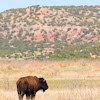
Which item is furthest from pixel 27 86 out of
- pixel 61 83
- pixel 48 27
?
pixel 48 27

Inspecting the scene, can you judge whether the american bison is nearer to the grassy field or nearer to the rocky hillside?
the grassy field

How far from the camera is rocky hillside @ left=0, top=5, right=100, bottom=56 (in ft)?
368

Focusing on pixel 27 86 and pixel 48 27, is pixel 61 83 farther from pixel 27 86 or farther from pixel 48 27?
pixel 48 27

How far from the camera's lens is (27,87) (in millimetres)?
12773

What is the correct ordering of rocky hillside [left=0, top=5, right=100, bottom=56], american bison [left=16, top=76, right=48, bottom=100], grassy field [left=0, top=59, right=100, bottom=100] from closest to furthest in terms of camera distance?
1. american bison [left=16, top=76, right=48, bottom=100]
2. grassy field [left=0, top=59, right=100, bottom=100]
3. rocky hillside [left=0, top=5, right=100, bottom=56]

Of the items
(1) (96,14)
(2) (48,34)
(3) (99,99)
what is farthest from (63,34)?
(3) (99,99)

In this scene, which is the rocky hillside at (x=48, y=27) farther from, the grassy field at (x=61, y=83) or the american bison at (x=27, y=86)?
the american bison at (x=27, y=86)

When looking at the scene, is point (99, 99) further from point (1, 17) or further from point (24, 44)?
point (1, 17)

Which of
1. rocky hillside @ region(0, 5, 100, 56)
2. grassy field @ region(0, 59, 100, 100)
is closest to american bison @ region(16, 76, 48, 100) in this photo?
grassy field @ region(0, 59, 100, 100)

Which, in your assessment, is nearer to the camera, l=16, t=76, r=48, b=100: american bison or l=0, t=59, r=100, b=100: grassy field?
l=16, t=76, r=48, b=100: american bison

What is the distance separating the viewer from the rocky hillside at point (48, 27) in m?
112

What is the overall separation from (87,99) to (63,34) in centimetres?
10598

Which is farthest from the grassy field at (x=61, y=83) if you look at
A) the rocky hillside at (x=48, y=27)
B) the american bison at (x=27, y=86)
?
the rocky hillside at (x=48, y=27)

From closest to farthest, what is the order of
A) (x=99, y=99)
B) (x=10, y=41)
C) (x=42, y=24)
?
(x=99, y=99), (x=10, y=41), (x=42, y=24)
